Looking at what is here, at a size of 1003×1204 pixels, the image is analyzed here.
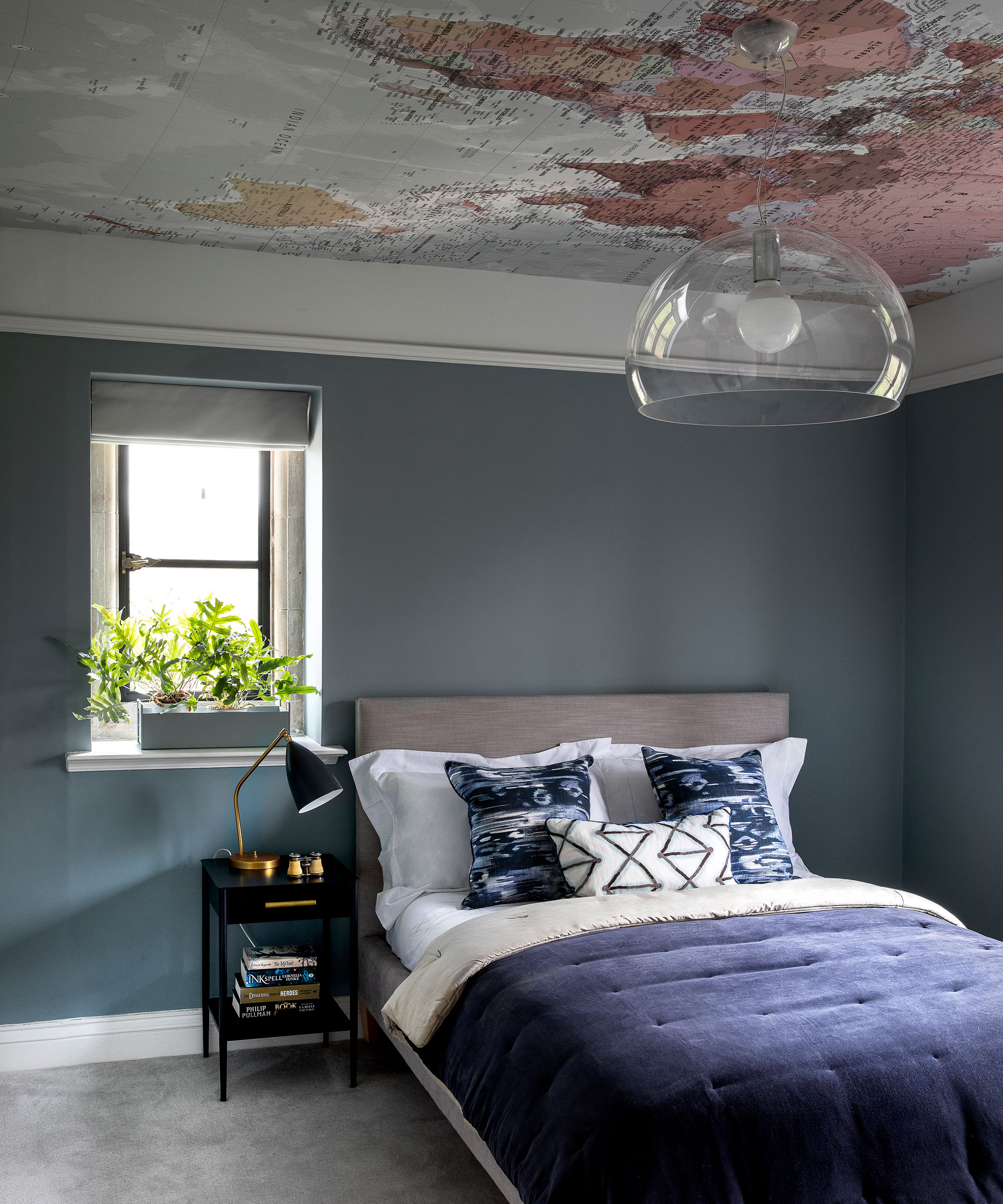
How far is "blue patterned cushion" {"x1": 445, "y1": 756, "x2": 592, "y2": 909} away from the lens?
10.5 ft

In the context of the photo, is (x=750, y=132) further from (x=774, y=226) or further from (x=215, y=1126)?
(x=215, y=1126)

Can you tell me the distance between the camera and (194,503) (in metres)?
4.12

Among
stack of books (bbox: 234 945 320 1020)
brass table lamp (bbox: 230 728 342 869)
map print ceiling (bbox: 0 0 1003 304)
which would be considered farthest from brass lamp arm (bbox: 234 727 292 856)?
map print ceiling (bbox: 0 0 1003 304)

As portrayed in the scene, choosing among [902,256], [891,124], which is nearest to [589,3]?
[891,124]

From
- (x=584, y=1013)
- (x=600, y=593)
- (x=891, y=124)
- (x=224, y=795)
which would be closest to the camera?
(x=584, y=1013)

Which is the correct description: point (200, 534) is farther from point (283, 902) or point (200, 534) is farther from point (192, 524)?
point (283, 902)

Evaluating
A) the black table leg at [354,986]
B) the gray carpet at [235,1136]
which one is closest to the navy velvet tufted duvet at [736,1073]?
the gray carpet at [235,1136]

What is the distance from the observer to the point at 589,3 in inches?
84.0

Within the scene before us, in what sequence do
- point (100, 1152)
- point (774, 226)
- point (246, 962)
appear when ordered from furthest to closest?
point (246, 962) < point (100, 1152) < point (774, 226)

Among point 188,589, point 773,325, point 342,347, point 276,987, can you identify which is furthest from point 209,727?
point 773,325

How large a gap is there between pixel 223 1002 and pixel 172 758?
80 centimetres

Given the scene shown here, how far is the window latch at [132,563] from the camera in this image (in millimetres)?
4008

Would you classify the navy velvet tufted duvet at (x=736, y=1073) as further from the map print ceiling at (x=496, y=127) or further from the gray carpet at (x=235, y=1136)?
the map print ceiling at (x=496, y=127)

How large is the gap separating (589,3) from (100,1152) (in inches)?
121
